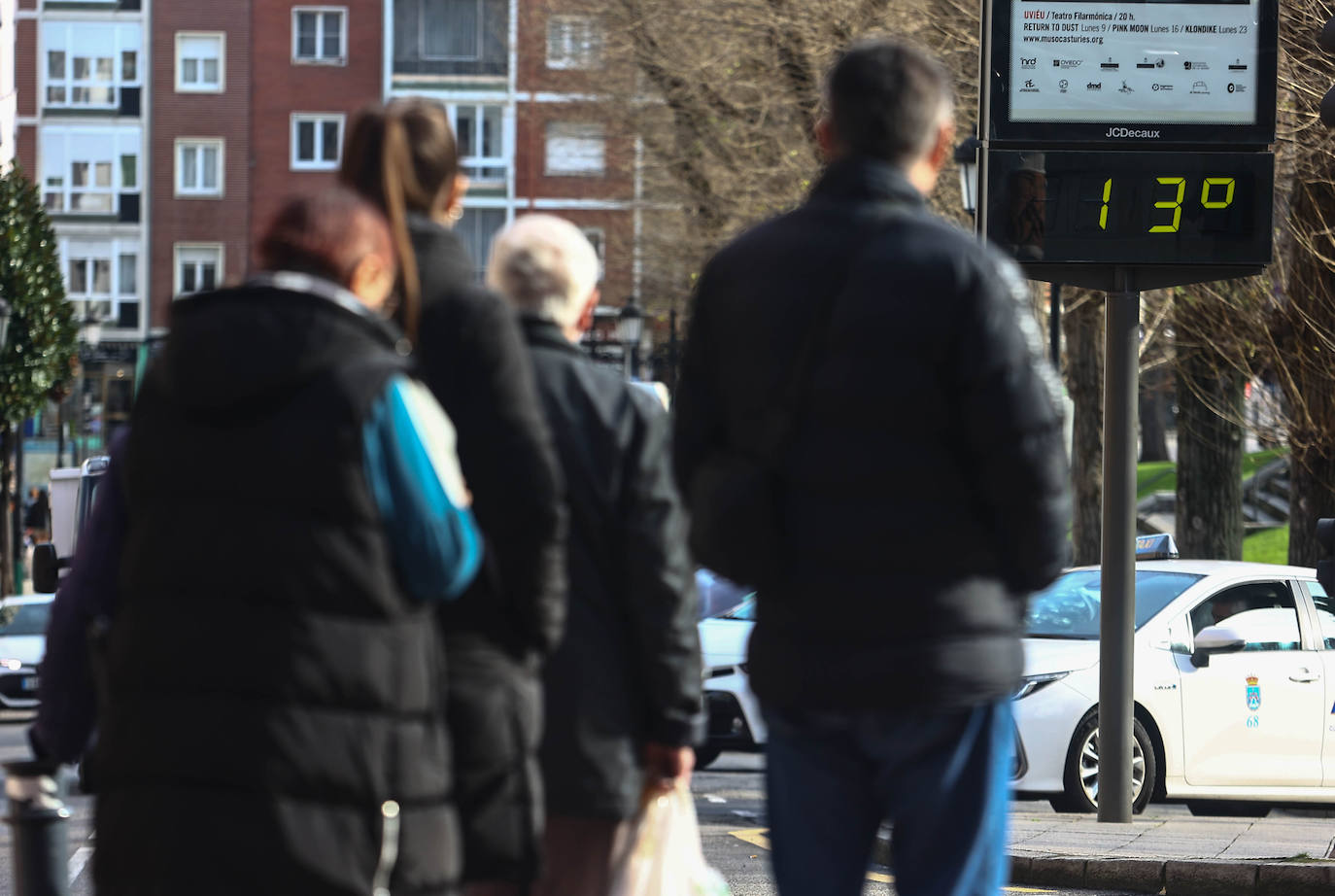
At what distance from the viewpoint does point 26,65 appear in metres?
56.5

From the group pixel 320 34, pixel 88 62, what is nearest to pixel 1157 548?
pixel 320 34

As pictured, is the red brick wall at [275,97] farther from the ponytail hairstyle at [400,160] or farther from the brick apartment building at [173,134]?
the ponytail hairstyle at [400,160]

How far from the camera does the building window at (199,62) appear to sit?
56.0 metres

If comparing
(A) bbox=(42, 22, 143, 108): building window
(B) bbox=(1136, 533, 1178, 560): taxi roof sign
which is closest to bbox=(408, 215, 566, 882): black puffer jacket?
(B) bbox=(1136, 533, 1178, 560): taxi roof sign

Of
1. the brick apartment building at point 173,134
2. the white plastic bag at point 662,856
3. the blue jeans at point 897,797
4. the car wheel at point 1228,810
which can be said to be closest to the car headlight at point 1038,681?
the car wheel at point 1228,810

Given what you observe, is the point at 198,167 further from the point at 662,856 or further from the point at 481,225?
the point at 662,856

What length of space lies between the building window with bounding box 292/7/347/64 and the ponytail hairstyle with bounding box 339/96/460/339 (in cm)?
5455

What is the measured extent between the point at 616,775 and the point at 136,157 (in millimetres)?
55308

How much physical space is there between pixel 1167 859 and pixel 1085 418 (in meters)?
17.4

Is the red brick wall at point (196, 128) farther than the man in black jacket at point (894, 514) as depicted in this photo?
Yes

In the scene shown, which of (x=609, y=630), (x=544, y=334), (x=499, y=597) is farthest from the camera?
(x=544, y=334)

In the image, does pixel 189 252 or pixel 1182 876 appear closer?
pixel 1182 876

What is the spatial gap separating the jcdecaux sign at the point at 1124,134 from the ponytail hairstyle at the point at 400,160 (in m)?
5.61

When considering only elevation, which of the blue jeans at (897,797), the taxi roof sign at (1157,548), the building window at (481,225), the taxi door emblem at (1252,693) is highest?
the building window at (481,225)
